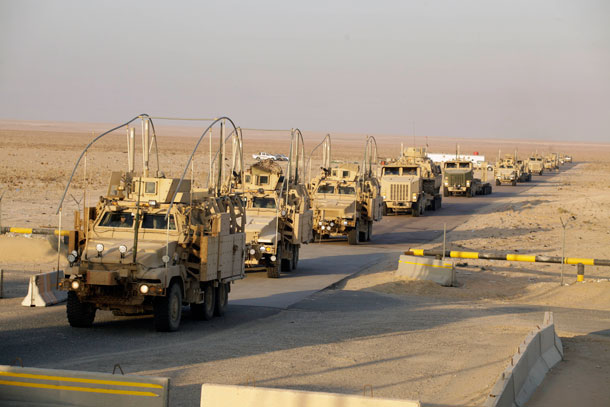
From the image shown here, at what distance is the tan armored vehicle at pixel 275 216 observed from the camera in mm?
23250

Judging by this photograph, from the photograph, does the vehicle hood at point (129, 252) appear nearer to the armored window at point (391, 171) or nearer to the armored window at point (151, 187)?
the armored window at point (151, 187)

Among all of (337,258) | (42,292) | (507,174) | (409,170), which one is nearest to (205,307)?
(42,292)

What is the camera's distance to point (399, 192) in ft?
146

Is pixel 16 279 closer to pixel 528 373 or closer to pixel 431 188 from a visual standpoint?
pixel 528 373

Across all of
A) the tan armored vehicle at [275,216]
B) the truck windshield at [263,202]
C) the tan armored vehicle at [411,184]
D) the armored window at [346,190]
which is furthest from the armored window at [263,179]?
the tan armored vehicle at [411,184]

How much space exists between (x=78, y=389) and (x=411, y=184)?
1434 inches

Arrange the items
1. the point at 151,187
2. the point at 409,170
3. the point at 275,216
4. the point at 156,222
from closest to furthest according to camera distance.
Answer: the point at 156,222 → the point at 151,187 → the point at 275,216 → the point at 409,170

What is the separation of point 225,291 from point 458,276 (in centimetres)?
853

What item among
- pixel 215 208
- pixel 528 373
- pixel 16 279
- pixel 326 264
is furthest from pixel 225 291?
pixel 326 264

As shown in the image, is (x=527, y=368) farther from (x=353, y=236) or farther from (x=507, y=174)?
(x=507, y=174)

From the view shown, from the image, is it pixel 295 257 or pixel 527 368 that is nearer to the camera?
pixel 527 368

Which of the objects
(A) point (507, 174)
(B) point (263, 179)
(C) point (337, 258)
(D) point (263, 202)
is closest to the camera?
(D) point (263, 202)

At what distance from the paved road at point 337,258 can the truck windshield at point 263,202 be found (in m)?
2.00

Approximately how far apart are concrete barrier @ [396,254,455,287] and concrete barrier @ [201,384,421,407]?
15.1 metres
